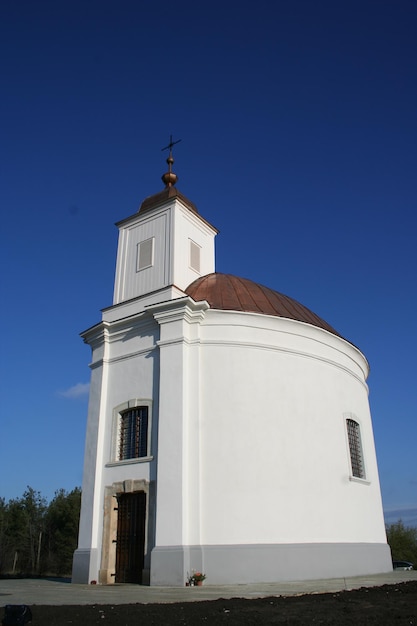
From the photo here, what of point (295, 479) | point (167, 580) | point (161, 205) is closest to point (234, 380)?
point (295, 479)

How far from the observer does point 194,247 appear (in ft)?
68.4

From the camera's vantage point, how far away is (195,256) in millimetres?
20781

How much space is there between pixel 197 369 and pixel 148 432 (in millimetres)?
2399

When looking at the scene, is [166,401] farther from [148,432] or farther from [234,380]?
[234,380]

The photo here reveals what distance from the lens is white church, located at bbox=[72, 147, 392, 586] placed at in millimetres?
14578

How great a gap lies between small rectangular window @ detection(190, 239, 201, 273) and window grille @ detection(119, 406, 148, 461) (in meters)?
6.24

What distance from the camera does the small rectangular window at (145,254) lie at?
2012 centimetres

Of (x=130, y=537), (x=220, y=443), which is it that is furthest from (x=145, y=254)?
(x=130, y=537)

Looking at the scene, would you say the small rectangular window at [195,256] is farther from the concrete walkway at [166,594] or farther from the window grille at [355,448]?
the concrete walkway at [166,594]

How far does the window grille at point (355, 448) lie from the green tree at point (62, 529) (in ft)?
92.7

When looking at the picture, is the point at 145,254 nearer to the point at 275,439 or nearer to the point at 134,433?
the point at 134,433

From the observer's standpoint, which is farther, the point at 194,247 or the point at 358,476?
the point at 194,247

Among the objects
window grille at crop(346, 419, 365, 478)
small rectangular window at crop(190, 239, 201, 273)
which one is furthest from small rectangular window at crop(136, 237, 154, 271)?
window grille at crop(346, 419, 365, 478)

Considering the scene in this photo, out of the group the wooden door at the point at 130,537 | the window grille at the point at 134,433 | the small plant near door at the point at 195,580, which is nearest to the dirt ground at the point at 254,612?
the small plant near door at the point at 195,580
